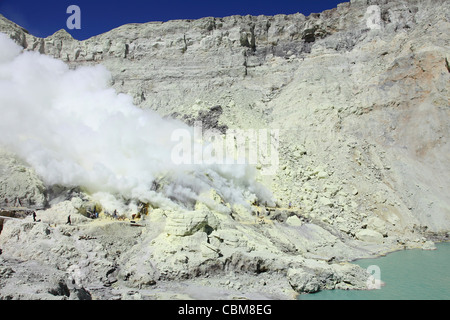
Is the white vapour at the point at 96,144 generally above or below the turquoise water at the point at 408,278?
above

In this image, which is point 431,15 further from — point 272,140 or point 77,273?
point 77,273

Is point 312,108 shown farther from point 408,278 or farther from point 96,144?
point 408,278

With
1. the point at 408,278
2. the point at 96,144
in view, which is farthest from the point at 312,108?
the point at 408,278

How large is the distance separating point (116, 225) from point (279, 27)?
110ft

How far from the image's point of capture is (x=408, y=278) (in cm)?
1526

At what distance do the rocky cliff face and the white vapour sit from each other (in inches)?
85.0

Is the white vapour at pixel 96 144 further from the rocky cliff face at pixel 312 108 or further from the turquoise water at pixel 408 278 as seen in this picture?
the turquoise water at pixel 408 278

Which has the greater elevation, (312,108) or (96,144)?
(312,108)

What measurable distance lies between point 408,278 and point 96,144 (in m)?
19.6

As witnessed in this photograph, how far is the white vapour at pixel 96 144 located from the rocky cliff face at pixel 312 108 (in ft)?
7.08

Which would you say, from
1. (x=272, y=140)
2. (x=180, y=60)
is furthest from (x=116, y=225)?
(x=180, y=60)

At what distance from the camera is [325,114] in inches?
1288

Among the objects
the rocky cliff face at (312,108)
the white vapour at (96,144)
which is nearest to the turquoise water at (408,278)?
the rocky cliff face at (312,108)

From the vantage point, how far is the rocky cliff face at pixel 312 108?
17125 mm
